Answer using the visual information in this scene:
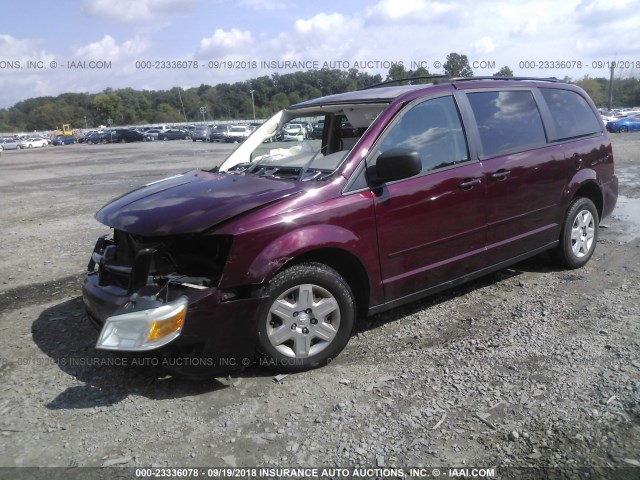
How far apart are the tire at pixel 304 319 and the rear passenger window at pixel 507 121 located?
185cm

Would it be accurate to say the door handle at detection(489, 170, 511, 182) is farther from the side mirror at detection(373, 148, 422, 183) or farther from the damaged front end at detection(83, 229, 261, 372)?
the damaged front end at detection(83, 229, 261, 372)

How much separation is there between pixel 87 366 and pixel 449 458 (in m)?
2.56

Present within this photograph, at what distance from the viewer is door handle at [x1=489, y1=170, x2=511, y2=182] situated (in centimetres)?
434

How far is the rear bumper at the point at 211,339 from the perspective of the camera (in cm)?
307

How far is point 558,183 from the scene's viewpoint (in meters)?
4.96

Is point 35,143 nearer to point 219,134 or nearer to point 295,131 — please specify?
point 219,134

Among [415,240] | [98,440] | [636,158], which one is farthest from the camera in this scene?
[636,158]

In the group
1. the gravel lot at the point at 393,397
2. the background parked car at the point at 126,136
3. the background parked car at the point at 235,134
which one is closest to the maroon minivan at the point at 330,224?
the gravel lot at the point at 393,397

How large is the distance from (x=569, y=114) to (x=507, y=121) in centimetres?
112

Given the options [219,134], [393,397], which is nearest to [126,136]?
A: [219,134]

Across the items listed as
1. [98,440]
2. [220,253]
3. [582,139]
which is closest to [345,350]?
[220,253]

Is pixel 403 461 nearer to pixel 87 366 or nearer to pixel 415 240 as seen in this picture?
pixel 415 240

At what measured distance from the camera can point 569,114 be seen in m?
5.32

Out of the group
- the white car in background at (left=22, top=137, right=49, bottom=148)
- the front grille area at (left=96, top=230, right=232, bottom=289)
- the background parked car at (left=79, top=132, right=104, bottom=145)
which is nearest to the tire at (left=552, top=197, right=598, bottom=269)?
the front grille area at (left=96, top=230, right=232, bottom=289)
